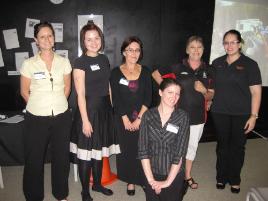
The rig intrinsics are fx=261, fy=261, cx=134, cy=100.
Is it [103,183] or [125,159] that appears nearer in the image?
[125,159]

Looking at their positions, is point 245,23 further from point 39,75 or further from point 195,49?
point 39,75

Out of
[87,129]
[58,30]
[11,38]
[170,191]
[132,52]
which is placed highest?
[58,30]

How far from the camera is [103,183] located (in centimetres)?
291

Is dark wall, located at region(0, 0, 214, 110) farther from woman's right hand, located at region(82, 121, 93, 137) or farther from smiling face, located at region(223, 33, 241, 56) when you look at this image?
woman's right hand, located at region(82, 121, 93, 137)

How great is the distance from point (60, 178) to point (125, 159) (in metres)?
0.62

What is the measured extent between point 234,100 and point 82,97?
1.42m

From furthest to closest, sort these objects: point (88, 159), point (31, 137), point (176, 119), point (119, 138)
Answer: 1. point (119, 138)
2. point (88, 159)
3. point (31, 137)
4. point (176, 119)

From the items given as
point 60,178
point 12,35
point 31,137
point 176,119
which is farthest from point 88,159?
point 12,35

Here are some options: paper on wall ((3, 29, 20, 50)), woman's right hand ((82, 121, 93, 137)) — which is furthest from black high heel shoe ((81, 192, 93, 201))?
paper on wall ((3, 29, 20, 50))

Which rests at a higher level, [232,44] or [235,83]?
[232,44]

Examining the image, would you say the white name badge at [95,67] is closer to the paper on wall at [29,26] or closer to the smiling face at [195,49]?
the smiling face at [195,49]

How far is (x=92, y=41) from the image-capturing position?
85.0 inches

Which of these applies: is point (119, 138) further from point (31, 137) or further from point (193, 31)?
point (193, 31)

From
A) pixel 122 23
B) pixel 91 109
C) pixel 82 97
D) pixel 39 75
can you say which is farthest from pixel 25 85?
pixel 122 23
